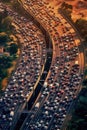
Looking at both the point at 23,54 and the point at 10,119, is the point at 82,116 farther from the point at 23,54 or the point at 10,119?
the point at 23,54

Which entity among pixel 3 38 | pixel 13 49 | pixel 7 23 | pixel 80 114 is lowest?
pixel 80 114

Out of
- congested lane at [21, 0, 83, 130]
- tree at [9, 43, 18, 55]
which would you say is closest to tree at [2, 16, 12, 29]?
congested lane at [21, 0, 83, 130]

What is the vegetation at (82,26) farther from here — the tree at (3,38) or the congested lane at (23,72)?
the tree at (3,38)

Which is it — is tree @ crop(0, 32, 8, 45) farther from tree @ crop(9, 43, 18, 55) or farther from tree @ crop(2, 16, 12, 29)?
tree @ crop(2, 16, 12, 29)

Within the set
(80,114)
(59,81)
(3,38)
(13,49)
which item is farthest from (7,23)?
(80,114)

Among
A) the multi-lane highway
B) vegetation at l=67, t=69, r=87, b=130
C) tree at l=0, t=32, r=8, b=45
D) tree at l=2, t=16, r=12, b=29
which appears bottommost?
vegetation at l=67, t=69, r=87, b=130

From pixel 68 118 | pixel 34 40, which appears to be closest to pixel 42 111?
pixel 68 118

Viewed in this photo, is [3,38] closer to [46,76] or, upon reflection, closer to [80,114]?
[46,76]

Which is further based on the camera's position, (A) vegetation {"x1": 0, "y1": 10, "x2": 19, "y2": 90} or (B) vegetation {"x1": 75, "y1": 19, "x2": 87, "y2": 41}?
(B) vegetation {"x1": 75, "y1": 19, "x2": 87, "y2": 41}
